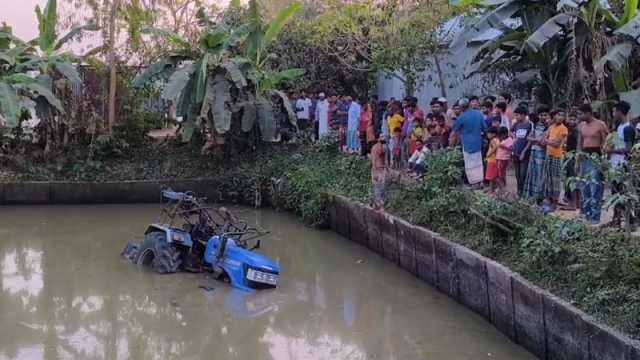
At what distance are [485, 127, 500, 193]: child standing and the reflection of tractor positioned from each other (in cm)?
321

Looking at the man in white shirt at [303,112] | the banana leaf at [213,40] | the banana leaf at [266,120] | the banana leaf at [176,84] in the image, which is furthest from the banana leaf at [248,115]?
the man in white shirt at [303,112]

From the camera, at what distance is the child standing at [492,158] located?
10.2 metres

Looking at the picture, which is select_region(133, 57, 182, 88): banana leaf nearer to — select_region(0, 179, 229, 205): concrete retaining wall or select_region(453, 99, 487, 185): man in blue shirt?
select_region(0, 179, 229, 205): concrete retaining wall

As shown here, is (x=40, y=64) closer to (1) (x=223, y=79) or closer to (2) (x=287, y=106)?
Result: (1) (x=223, y=79)

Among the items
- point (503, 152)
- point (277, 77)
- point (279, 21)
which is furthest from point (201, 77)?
point (503, 152)

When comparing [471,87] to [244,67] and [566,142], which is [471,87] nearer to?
[244,67]

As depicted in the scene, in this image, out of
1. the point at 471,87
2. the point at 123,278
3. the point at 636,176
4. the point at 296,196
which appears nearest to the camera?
the point at 636,176

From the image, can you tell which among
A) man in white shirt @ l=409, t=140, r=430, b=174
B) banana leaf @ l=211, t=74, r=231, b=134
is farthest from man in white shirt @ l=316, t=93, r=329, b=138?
man in white shirt @ l=409, t=140, r=430, b=174

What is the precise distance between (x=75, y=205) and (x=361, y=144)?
6389 mm

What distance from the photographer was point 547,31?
10320mm

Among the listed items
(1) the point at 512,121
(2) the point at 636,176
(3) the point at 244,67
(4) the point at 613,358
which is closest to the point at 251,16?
(3) the point at 244,67

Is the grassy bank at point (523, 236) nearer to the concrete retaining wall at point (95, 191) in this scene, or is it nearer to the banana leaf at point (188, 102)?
the banana leaf at point (188, 102)

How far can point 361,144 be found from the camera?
1509 centimetres

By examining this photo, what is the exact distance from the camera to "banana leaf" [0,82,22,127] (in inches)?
583
